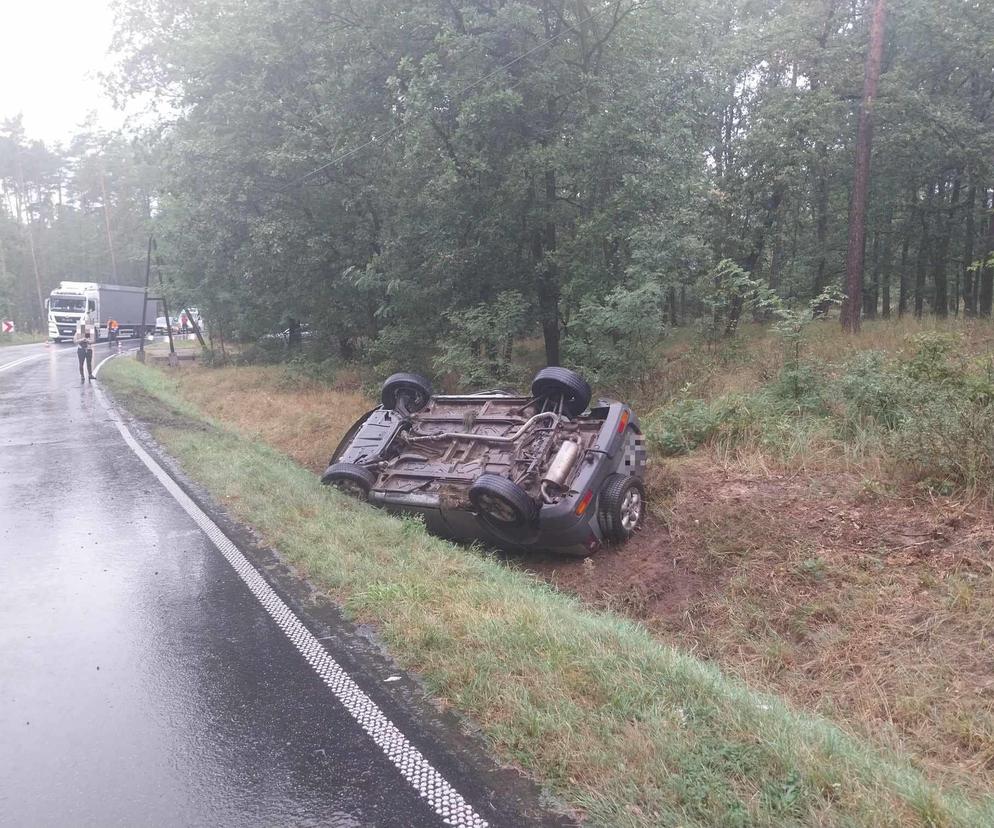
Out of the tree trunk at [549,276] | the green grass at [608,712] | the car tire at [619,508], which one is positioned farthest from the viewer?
the tree trunk at [549,276]

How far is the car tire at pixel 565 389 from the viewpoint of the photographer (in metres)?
8.38

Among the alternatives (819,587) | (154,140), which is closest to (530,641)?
(819,587)

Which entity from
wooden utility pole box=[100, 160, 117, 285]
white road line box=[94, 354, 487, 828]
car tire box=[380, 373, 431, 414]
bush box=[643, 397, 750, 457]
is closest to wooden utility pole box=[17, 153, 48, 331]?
wooden utility pole box=[100, 160, 117, 285]

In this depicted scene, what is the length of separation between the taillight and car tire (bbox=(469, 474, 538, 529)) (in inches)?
15.5

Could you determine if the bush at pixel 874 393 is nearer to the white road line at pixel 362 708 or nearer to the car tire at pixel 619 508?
the car tire at pixel 619 508

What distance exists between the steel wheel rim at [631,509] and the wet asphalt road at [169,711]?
3.62 metres

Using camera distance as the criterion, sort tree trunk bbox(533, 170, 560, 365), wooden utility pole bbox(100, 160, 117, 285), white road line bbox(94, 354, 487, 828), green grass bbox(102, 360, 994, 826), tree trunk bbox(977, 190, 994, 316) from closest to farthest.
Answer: green grass bbox(102, 360, 994, 826) → white road line bbox(94, 354, 487, 828) → tree trunk bbox(533, 170, 560, 365) → tree trunk bbox(977, 190, 994, 316) → wooden utility pole bbox(100, 160, 117, 285)

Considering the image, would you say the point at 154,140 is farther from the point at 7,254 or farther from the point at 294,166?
the point at 7,254

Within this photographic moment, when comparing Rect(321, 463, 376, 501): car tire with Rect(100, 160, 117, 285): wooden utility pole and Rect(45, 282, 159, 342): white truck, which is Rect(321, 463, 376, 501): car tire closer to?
Rect(45, 282, 159, 342): white truck

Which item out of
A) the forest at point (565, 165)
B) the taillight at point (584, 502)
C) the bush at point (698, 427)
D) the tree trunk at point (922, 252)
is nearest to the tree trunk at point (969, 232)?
the forest at point (565, 165)

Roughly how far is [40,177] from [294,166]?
6513cm

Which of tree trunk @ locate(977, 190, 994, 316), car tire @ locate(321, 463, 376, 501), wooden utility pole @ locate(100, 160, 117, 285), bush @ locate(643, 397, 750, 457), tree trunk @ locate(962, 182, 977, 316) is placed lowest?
car tire @ locate(321, 463, 376, 501)

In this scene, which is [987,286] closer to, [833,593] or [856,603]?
[833,593]

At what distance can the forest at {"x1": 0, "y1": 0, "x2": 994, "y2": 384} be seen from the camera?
1430cm
